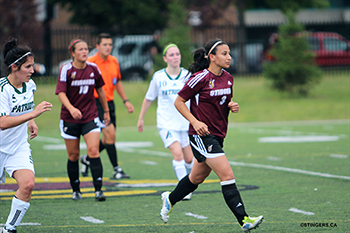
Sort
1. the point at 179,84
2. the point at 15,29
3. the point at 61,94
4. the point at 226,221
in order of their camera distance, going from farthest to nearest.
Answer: the point at 15,29, the point at 179,84, the point at 61,94, the point at 226,221

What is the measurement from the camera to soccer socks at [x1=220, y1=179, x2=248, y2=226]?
5215 mm

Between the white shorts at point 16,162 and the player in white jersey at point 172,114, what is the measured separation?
100 inches

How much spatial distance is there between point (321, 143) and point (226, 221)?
24.5ft

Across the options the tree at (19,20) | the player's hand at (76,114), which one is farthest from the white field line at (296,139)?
the tree at (19,20)

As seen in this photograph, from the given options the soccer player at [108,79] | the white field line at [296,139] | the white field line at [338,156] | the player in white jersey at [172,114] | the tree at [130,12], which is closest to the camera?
the player in white jersey at [172,114]

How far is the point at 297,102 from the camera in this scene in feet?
69.1

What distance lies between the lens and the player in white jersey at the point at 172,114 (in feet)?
25.4

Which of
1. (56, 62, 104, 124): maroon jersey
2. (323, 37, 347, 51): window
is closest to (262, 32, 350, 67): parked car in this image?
(323, 37, 347, 51): window

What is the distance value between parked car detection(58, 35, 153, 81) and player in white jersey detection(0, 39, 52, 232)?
19.5 m

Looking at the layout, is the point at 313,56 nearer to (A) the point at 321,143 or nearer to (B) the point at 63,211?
(A) the point at 321,143

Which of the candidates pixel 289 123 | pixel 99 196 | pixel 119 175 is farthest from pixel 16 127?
pixel 289 123

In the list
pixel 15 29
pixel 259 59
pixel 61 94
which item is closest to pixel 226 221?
pixel 61 94

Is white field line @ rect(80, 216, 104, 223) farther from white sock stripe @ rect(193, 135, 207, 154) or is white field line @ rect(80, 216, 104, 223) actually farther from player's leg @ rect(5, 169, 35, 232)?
white sock stripe @ rect(193, 135, 207, 154)

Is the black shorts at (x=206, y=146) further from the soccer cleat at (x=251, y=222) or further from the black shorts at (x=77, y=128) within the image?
the black shorts at (x=77, y=128)
